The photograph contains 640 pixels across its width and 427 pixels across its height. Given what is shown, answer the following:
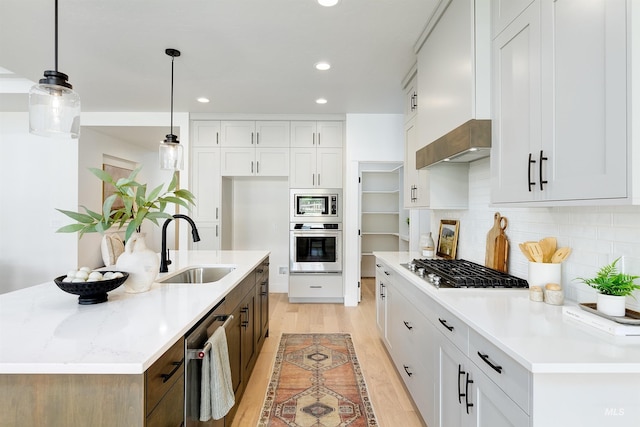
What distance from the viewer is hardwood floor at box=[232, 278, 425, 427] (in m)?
2.11

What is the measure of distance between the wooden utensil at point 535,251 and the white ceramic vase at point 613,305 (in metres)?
0.42

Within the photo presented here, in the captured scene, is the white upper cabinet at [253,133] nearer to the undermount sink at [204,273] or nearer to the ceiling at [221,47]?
the ceiling at [221,47]

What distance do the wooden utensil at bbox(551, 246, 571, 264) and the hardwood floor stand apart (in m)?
1.24

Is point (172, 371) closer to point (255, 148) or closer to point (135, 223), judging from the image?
point (135, 223)

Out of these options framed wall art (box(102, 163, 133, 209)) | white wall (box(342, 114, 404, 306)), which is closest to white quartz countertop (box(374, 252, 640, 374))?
white wall (box(342, 114, 404, 306))

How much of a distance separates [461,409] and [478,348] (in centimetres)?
35

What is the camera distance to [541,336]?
1096mm

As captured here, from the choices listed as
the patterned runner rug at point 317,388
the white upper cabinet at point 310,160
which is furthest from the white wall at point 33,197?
the patterned runner rug at point 317,388

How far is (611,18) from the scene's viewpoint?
1.02 meters

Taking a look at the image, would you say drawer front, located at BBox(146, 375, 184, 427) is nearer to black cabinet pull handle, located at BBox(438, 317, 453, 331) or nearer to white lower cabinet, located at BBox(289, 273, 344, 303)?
black cabinet pull handle, located at BBox(438, 317, 453, 331)

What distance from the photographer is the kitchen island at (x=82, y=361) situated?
3.02ft

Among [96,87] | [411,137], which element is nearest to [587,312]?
[411,137]

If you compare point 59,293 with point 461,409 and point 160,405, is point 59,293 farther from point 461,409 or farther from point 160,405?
point 461,409

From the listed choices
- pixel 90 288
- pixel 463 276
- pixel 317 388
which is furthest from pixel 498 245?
pixel 90 288
